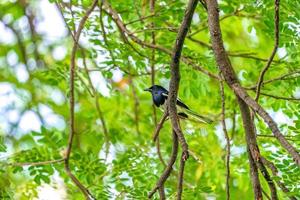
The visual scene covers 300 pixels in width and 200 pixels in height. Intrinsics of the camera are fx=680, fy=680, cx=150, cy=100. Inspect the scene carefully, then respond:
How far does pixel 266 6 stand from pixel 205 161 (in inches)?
59.4

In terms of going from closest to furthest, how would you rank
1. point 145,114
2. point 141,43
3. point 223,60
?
point 223,60 < point 141,43 < point 145,114

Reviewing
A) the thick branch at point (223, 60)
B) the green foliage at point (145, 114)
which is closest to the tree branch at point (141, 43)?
the green foliage at point (145, 114)

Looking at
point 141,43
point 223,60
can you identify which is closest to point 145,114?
point 141,43

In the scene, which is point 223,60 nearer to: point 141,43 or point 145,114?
point 141,43

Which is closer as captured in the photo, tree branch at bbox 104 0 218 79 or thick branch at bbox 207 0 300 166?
thick branch at bbox 207 0 300 166

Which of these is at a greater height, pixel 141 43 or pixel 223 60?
pixel 141 43

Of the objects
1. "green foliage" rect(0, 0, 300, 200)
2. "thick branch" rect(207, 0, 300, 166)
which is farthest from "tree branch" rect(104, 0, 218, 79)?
"thick branch" rect(207, 0, 300, 166)

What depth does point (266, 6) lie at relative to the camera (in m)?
3.25

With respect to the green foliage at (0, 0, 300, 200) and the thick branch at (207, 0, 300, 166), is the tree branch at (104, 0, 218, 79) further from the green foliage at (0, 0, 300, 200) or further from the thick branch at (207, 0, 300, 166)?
the thick branch at (207, 0, 300, 166)

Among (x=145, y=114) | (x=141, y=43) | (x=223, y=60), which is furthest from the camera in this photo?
(x=145, y=114)

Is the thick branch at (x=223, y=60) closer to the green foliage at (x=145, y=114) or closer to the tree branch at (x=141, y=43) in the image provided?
the green foliage at (x=145, y=114)

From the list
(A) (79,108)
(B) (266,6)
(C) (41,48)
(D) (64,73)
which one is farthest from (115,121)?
(B) (266,6)

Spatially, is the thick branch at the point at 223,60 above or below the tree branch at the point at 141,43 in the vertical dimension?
below

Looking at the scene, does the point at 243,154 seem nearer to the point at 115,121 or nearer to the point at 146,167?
the point at 146,167
